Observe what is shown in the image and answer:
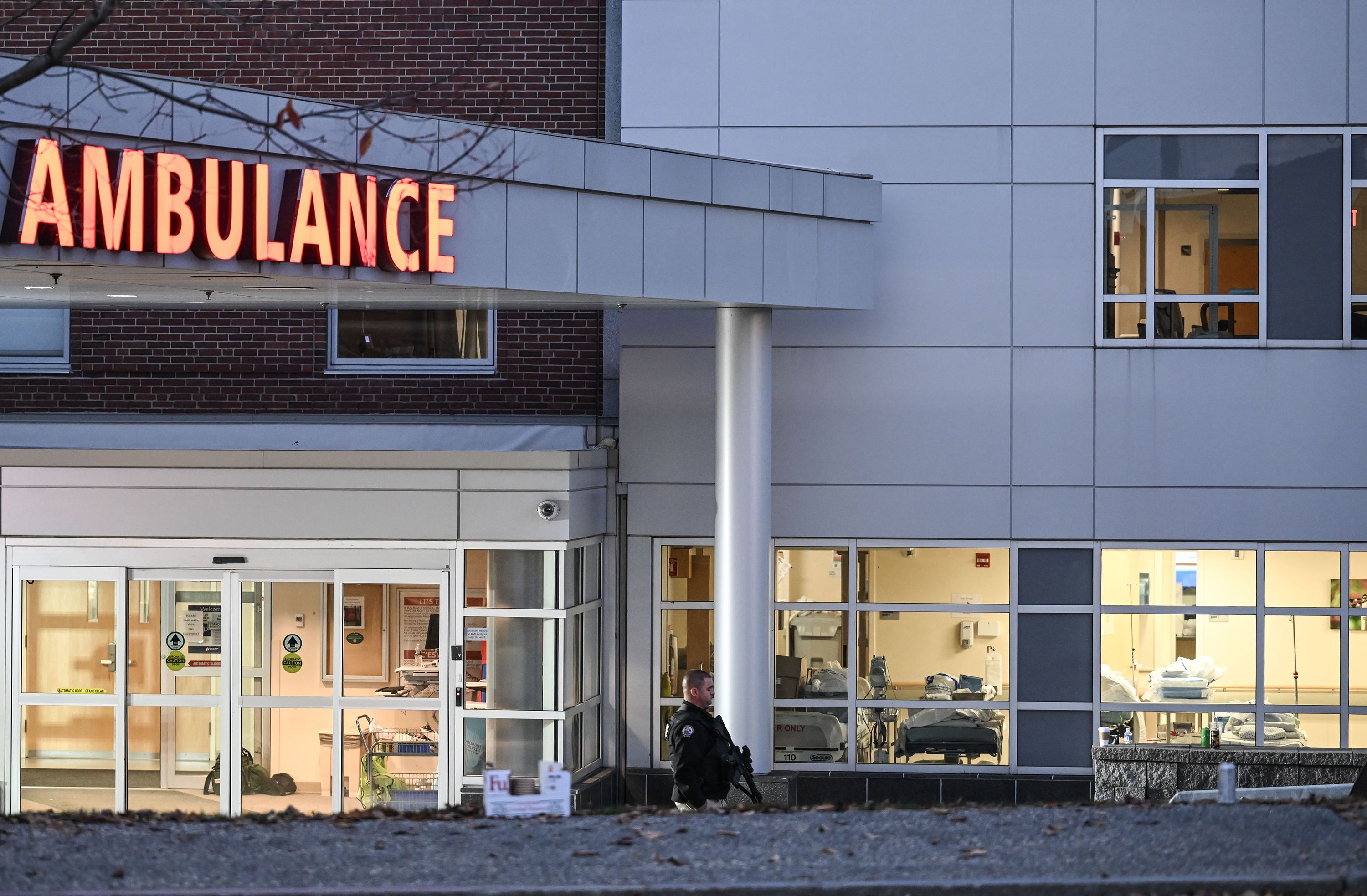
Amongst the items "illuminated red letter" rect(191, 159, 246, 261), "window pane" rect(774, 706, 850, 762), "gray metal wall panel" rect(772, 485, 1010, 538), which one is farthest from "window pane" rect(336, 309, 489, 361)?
"illuminated red letter" rect(191, 159, 246, 261)

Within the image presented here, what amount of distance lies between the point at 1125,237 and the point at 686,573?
5.24 m

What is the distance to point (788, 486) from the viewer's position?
512 inches

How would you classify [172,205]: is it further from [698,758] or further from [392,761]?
[392,761]

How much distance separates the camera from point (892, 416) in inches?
510

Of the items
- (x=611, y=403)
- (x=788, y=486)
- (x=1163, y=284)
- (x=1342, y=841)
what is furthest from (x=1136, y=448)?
(x=1342, y=841)

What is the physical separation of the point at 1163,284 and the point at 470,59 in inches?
286

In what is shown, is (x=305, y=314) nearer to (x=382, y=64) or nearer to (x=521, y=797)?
(x=382, y=64)

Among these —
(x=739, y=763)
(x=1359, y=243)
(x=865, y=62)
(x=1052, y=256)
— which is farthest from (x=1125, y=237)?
(x=739, y=763)

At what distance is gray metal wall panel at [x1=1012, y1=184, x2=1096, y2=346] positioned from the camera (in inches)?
508

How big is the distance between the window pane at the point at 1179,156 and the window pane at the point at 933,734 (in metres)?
5.25

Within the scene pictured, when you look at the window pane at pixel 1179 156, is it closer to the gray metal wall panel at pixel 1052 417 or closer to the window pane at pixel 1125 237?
the window pane at pixel 1125 237

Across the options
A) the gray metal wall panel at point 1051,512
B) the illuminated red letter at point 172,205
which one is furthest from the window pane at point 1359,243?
the illuminated red letter at point 172,205

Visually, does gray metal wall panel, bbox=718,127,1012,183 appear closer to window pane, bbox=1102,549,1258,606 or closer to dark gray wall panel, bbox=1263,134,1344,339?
dark gray wall panel, bbox=1263,134,1344,339

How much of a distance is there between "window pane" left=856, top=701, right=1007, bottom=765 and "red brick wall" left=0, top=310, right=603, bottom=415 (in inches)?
166
